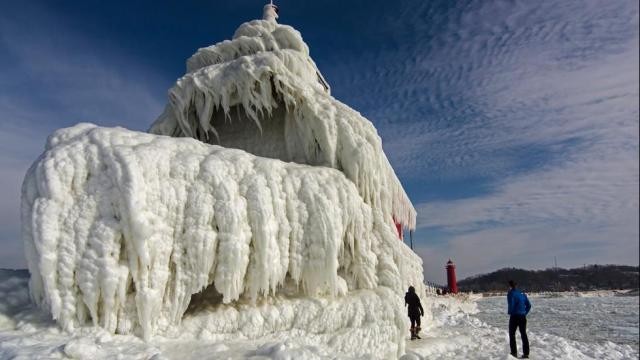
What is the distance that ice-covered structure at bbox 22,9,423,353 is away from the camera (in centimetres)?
694

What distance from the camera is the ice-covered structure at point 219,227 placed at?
6.94 meters

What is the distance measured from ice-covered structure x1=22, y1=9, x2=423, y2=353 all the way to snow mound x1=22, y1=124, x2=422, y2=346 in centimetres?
2

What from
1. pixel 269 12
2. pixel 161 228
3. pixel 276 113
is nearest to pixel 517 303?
pixel 161 228

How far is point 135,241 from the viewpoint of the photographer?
702cm

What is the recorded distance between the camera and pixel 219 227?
7789mm

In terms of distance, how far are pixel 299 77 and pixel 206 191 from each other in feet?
18.7

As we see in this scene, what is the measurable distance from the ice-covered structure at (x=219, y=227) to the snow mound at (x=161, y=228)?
0.07 ft

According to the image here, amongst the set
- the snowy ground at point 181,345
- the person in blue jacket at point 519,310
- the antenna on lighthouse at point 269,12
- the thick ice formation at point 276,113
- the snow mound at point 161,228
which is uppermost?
the antenna on lighthouse at point 269,12

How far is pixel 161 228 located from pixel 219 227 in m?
1.01

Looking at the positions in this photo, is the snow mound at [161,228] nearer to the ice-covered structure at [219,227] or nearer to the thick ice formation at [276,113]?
the ice-covered structure at [219,227]

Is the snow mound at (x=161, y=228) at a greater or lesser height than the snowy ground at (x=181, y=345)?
greater

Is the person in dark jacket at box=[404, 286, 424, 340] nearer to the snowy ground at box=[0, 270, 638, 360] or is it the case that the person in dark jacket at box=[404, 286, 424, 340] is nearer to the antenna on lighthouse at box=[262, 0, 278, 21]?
the snowy ground at box=[0, 270, 638, 360]

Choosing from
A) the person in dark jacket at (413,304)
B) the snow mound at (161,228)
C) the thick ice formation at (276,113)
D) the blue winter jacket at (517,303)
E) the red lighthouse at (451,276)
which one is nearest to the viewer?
the snow mound at (161,228)

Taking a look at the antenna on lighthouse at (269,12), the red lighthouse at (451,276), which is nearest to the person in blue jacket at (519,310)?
the antenna on lighthouse at (269,12)
